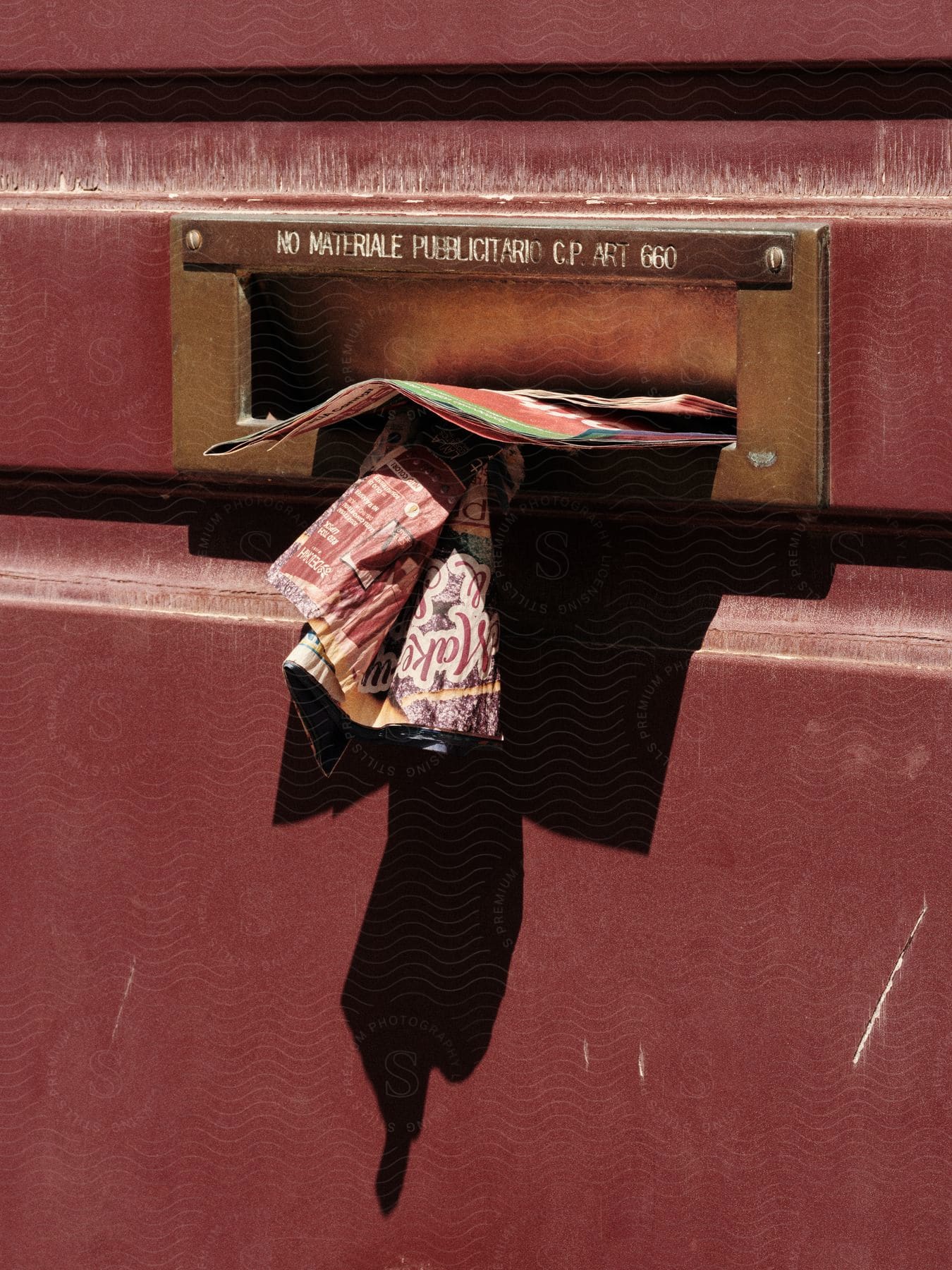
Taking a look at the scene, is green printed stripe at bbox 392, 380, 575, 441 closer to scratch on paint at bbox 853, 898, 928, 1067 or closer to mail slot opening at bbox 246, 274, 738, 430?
mail slot opening at bbox 246, 274, 738, 430

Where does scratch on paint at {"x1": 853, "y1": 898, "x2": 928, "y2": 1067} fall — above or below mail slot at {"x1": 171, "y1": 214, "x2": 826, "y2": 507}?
below

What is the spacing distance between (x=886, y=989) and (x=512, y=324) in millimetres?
758

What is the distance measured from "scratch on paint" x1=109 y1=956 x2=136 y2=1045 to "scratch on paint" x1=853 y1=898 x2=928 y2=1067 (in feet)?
2.57

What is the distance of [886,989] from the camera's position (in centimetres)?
137

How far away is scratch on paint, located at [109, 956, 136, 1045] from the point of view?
156 cm

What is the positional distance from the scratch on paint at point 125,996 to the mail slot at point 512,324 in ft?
1.85

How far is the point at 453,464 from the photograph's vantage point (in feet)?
4.39

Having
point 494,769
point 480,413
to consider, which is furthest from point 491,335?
point 494,769

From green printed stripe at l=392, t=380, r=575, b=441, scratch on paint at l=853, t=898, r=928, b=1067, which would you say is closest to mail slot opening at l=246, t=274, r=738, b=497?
green printed stripe at l=392, t=380, r=575, b=441

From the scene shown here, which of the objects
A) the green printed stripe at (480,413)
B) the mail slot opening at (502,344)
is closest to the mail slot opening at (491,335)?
the mail slot opening at (502,344)

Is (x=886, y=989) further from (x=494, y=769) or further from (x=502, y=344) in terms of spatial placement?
(x=502, y=344)

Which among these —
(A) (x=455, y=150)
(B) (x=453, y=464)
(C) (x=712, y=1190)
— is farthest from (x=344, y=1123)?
(A) (x=455, y=150)

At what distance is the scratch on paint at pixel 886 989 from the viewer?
1.36 metres

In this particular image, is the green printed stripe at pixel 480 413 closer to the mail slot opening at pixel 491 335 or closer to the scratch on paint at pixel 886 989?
the mail slot opening at pixel 491 335
